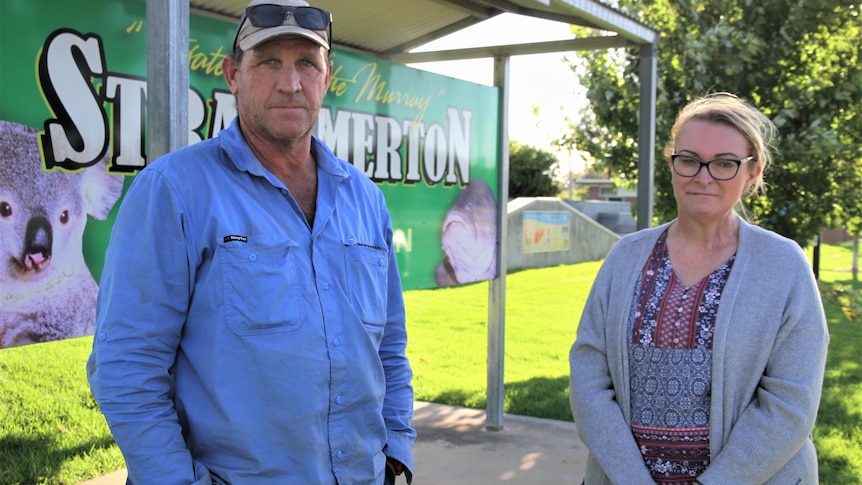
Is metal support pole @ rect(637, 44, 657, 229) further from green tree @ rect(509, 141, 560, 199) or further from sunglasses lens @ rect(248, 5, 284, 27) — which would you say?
green tree @ rect(509, 141, 560, 199)

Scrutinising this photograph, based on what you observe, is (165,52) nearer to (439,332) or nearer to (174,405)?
(174,405)

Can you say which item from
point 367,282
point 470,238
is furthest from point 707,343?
point 470,238

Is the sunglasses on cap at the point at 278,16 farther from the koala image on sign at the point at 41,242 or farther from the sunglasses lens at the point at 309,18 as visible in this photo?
the koala image on sign at the point at 41,242

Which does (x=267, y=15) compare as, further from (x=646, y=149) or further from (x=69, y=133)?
(x=646, y=149)

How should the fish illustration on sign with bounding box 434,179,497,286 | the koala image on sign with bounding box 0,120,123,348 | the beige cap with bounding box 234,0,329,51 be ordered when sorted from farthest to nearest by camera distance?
the fish illustration on sign with bounding box 434,179,497,286, the koala image on sign with bounding box 0,120,123,348, the beige cap with bounding box 234,0,329,51

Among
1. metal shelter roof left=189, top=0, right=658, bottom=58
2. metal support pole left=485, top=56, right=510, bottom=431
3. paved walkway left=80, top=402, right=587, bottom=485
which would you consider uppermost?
metal shelter roof left=189, top=0, right=658, bottom=58

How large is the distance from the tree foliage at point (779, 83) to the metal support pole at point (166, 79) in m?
4.83

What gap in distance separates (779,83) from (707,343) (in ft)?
16.9

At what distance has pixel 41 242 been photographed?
9.78ft

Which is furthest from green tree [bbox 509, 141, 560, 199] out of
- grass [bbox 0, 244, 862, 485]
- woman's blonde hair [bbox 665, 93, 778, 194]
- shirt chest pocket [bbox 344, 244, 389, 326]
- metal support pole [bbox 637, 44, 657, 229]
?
shirt chest pocket [bbox 344, 244, 389, 326]

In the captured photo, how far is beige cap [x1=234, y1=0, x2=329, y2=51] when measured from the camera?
6.48 feet

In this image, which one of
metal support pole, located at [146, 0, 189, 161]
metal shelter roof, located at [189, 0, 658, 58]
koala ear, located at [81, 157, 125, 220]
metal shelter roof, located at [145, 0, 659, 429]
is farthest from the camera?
metal shelter roof, located at [145, 0, 659, 429]

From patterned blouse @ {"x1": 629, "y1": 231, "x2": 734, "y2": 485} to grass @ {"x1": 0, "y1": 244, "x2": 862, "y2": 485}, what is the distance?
196 cm

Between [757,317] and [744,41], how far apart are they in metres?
4.75
